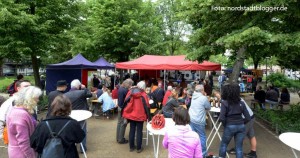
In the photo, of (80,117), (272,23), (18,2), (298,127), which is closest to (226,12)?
(272,23)

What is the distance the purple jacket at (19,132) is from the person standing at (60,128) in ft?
1.09

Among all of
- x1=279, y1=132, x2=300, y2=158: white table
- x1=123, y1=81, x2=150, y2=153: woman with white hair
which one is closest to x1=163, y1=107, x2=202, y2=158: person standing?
x1=279, y1=132, x2=300, y2=158: white table

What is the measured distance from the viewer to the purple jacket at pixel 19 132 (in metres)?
2.99

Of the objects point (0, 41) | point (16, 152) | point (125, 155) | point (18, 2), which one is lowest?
point (125, 155)

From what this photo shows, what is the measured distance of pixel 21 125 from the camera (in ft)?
9.78

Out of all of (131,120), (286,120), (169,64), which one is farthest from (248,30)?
(169,64)

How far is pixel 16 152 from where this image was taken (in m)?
3.07

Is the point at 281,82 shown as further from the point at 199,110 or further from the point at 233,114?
the point at 233,114

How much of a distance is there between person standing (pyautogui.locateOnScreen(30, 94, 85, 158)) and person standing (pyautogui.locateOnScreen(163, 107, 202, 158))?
1094 mm

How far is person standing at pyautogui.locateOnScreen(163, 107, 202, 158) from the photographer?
304 centimetres

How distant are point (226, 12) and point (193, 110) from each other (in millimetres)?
4412

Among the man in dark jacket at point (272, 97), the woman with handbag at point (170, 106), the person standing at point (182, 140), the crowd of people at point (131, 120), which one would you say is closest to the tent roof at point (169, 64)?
the man in dark jacket at point (272, 97)

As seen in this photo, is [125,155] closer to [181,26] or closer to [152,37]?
[152,37]

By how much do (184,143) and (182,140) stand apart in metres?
0.04
